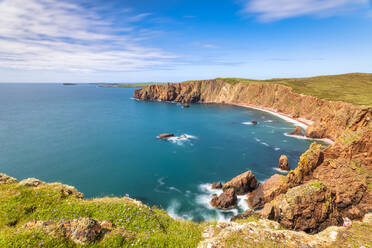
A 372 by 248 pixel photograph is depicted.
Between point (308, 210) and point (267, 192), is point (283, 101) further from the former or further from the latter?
point (308, 210)

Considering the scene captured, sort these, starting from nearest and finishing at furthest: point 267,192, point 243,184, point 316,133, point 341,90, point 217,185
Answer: point 267,192, point 243,184, point 217,185, point 316,133, point 341,90

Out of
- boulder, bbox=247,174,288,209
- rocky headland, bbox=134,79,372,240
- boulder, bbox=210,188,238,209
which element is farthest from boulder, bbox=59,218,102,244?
boulder, bbox=247,174,288,209

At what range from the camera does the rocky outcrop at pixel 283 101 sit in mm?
70812

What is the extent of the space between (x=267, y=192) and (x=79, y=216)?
33183 mm

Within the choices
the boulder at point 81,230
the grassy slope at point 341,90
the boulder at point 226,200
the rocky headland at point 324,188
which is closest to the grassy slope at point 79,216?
the boulder at point 81,230

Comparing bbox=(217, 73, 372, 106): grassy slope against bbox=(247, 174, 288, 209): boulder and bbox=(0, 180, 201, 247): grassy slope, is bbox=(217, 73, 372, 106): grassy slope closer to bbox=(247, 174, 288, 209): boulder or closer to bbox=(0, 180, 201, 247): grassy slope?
bbox=(247, 174, 288, 209): boulder

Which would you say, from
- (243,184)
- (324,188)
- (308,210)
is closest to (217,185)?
(243,184)

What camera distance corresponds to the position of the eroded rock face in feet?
72.2

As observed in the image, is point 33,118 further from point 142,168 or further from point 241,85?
point 241,85

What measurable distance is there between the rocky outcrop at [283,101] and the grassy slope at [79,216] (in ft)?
193

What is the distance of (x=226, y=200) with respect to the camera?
34.6 meters

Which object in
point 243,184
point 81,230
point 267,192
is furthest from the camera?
point 243,184

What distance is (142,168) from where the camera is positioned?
1957 inches

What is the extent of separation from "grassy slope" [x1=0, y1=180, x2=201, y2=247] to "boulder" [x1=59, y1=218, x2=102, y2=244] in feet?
0.76
